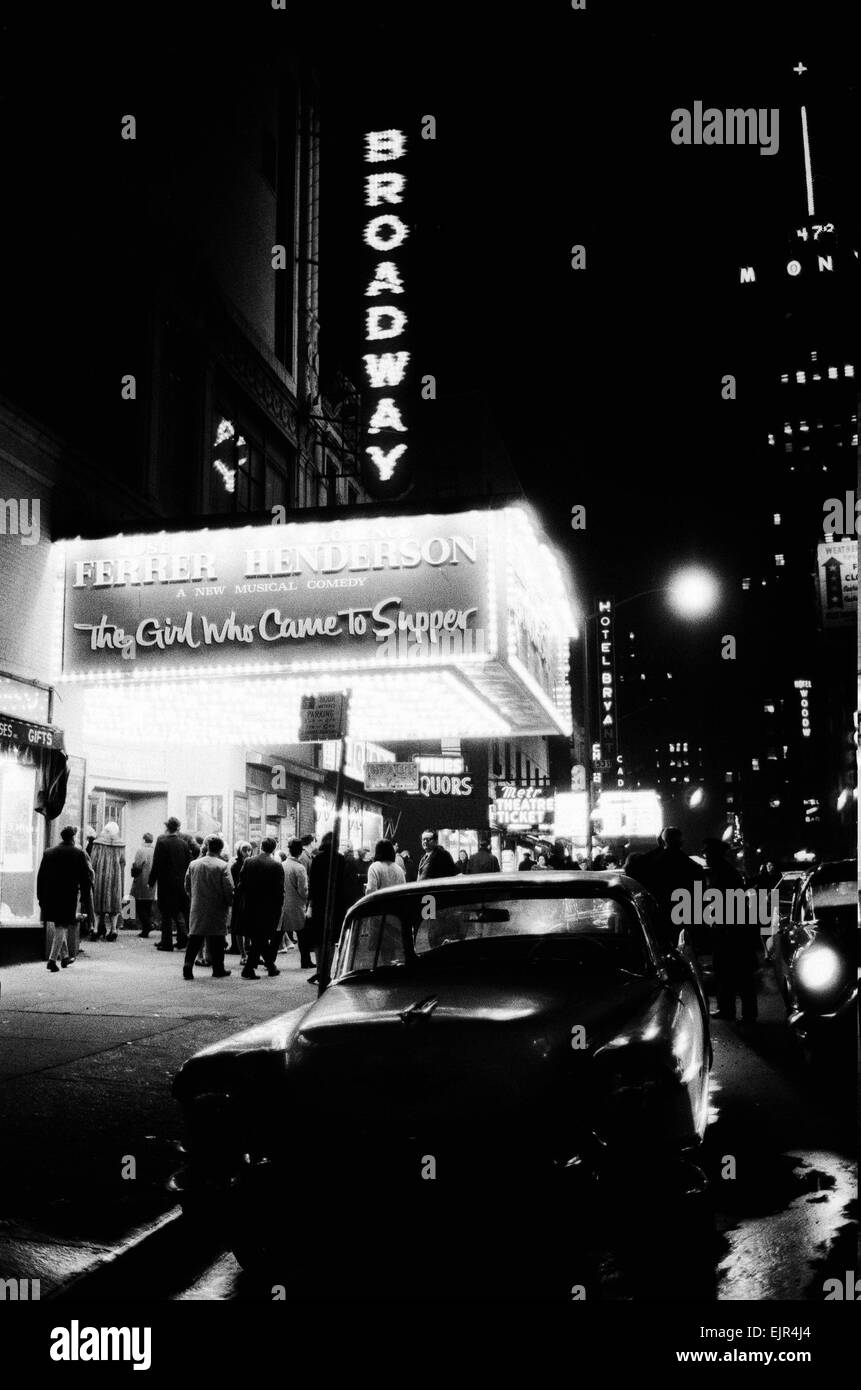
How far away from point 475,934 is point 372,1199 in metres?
2.32

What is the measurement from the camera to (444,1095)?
3709mm

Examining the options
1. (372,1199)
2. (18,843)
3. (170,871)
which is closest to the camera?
(372,1199)

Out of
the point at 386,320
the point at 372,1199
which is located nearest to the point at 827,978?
the point at 372,1199

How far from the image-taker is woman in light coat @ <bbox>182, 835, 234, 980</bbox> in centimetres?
1412

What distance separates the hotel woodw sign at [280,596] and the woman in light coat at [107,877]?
391 centimetres

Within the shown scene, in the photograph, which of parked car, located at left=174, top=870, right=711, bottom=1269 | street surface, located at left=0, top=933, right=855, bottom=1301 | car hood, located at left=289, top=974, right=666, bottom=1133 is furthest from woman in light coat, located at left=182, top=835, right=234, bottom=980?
car hood, located at left=289, top=974, right=666, bottom=1133

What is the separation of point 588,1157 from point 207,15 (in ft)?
74.6

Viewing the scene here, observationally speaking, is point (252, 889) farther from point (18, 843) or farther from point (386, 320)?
point (386, 320)

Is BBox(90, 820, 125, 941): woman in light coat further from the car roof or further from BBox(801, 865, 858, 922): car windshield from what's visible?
the car roof

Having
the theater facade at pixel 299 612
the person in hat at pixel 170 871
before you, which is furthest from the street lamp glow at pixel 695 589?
the person in hat at pixel 170 871

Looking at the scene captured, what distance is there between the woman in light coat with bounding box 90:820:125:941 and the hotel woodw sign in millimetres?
3909

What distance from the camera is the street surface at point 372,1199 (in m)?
3.51

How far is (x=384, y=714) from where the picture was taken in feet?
72.0
